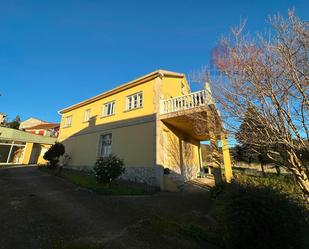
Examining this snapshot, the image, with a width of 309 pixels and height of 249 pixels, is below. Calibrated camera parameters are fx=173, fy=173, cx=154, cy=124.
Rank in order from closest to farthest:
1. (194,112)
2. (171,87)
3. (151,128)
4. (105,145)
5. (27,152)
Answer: (194,112)
(151,128)
(171,87)
(105,145)
(27,152)

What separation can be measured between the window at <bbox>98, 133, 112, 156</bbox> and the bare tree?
380 inches

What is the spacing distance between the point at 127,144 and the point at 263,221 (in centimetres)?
988

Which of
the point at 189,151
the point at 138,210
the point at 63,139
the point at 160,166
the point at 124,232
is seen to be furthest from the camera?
the point at 63,139

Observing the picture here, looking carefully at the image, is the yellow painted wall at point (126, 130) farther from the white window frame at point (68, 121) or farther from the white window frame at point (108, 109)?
the white window frame at point (68, 121)

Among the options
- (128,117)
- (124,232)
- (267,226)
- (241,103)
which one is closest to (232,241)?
(267,226)

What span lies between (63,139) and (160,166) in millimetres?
13629

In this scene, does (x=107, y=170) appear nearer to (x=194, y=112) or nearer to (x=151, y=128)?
(x=151, y=128)

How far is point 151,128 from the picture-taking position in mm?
11383

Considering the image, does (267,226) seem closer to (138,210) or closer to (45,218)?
(138,210)

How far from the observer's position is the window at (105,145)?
45.4ft

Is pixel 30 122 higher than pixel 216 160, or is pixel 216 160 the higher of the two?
pixel 30 122

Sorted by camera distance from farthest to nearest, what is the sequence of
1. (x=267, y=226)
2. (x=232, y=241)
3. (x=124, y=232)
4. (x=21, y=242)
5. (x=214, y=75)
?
(x=214, y=75) → (x=124, y=232) → (x=21, y=242) → (x=232, y=241) → (x=267, y=226)

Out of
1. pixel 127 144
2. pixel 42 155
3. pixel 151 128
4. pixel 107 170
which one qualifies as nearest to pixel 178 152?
pixel 151 128

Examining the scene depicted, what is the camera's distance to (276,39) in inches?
216
